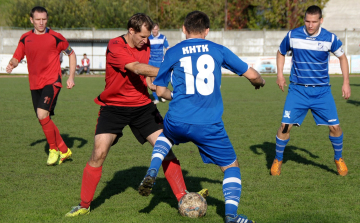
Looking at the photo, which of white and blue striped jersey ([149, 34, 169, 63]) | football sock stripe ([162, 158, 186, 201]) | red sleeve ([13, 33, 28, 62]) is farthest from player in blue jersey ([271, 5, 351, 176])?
white and blue striped jersey ([149, 34, 169, 63])

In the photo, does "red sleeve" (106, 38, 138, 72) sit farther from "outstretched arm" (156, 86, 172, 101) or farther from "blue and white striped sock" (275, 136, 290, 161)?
"blue and white striped sock" (275, 136, 290, 161)

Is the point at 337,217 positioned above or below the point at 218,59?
below

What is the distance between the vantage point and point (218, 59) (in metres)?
3.91

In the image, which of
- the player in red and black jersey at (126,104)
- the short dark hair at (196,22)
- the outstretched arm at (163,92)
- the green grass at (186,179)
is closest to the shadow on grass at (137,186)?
the green grass at (186,179)

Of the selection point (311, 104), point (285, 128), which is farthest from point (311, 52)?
point (285, 128)

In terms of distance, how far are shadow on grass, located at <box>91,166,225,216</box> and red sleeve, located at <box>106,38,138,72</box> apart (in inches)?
62.2

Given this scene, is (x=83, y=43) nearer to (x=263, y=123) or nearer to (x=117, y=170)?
(x=263, y=123)

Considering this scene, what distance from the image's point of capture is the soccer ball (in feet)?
14.5

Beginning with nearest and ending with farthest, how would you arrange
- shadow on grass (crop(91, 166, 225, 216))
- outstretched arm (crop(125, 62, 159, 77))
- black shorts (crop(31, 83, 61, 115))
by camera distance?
1. outstretched arm (crop(125, 62, 159, 77))
2. shadow on grass (crop(91, 166, 225, 216))
3. black shorts (crop(31, 83, 61, 115))

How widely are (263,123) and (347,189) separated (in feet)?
17.2

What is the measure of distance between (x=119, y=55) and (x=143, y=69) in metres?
0.32

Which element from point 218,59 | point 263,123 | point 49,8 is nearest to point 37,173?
point 218,59

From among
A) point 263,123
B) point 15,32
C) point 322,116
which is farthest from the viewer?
point 15,32

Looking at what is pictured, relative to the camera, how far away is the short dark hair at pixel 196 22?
394 cm
